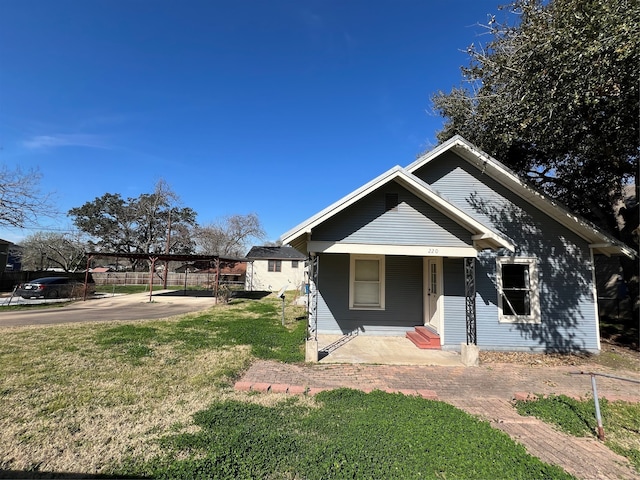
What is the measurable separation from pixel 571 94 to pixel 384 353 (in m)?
→ 6.81

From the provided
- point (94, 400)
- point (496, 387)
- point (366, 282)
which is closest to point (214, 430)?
point (94, 400)

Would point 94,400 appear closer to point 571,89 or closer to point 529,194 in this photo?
point 571,89

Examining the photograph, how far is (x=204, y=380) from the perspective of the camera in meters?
5.35

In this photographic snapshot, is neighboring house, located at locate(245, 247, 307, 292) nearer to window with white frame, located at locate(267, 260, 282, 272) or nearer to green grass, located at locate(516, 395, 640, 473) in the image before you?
window with white frame, located at locate(267, 260, 282, 272)

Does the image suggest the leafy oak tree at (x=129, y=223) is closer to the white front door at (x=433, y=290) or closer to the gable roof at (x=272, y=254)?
the gable roof at (x=272, y=254)

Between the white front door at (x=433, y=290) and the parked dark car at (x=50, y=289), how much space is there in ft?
69.5

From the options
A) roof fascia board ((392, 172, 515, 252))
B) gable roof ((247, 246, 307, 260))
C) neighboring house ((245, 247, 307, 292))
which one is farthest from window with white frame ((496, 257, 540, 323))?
neighboring house ((245, 247, 307, 292))

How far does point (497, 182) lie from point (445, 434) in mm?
7522

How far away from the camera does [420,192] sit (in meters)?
7.33

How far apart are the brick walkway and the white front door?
1.95m

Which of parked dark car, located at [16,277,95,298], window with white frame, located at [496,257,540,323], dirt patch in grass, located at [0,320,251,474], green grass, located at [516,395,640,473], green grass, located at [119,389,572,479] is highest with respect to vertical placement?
window with white frame, located at [496,257,540,323]

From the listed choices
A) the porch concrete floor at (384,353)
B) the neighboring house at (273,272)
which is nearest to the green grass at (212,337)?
the porch concrete floor at (384,353)

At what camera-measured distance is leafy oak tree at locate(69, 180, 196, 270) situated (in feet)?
136

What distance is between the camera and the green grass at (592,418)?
3787 mm
